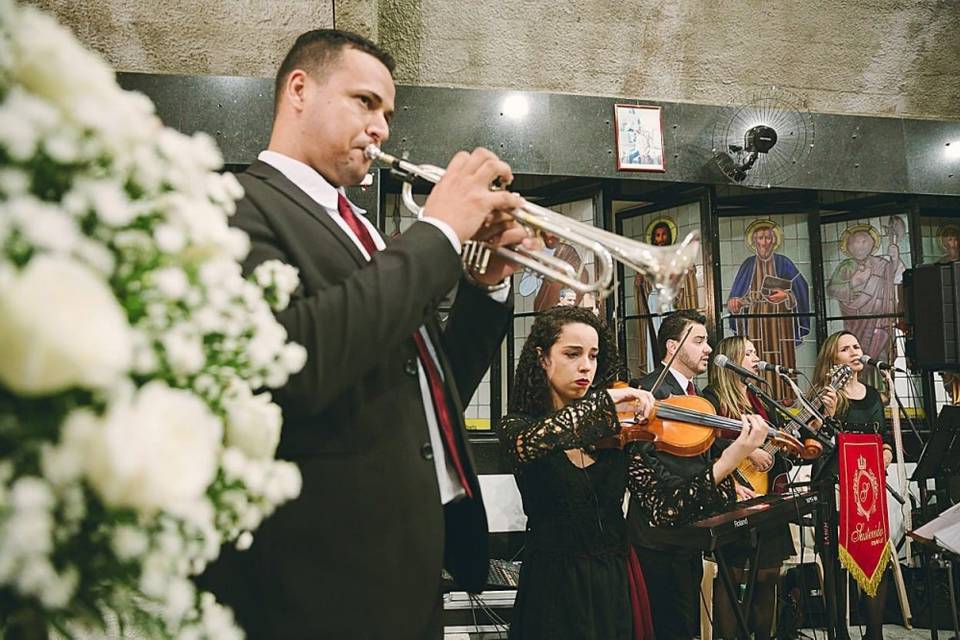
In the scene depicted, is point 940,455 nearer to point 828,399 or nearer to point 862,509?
point 828,399

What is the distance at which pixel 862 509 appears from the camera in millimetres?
3713

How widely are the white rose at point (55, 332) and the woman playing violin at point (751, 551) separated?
4062mm

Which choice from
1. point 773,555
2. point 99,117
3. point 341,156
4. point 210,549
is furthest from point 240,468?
point 773,555

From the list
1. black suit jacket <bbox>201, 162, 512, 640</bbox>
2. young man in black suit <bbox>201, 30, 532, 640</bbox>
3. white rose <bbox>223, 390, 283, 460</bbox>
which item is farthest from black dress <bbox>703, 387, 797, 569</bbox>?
white rose <bbox>223, 390, 283, 460</bbox>

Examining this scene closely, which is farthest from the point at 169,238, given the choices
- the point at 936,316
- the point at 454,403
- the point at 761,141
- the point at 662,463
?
the point at 761,141

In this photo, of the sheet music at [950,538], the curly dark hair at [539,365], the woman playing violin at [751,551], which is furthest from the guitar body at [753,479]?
the curly dark hair at [539,365]

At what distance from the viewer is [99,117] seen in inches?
24.4

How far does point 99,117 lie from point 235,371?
258 millimetres

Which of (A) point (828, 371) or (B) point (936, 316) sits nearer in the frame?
(B) point (936, 316)

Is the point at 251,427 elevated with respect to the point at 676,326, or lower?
lower

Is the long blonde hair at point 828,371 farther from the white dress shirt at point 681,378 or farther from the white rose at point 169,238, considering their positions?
the white rose at point 169,238

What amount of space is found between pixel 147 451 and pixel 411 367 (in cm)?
94

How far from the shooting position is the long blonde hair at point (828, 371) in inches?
213

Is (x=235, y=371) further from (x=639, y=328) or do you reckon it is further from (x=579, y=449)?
(x=639, y=328)
